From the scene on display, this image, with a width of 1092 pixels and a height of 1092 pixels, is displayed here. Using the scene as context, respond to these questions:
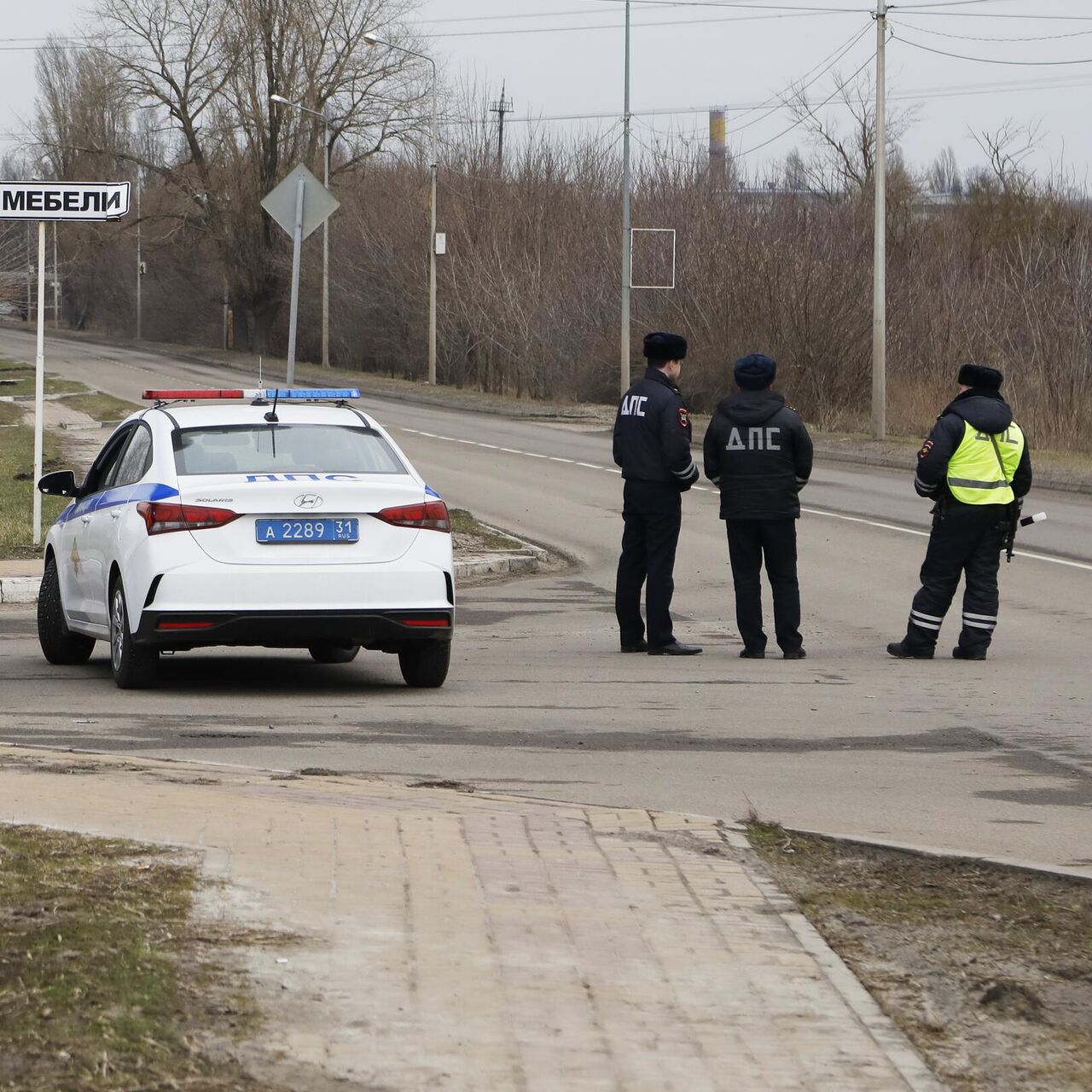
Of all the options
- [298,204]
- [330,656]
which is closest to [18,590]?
[330,656]

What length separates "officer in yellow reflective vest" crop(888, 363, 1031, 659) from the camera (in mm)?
11344

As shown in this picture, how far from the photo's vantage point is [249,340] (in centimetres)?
7275

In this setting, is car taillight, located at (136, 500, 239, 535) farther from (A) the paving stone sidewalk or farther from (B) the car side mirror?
(A) the paving stone sidewalk

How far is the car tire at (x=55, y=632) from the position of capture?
1062 cm

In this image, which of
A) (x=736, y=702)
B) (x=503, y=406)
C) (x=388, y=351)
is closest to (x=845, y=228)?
(x=503, y=406)

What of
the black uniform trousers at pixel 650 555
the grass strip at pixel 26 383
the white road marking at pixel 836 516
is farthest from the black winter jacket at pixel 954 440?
the grass strip at pixel 26 383

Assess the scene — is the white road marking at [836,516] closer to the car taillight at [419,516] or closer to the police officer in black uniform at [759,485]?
the police officer in black uniform at [759,485]

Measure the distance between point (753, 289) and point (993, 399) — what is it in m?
30.9

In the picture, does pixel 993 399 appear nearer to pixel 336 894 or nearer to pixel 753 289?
pixel 336 894

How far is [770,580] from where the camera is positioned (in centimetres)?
1129

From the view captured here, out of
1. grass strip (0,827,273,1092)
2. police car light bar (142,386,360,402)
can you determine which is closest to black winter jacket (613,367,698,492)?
police car light bar (142,386,360,402)

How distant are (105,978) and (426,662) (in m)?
5.56

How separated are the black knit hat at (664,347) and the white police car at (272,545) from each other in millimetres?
2283

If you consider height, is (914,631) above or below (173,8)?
below
